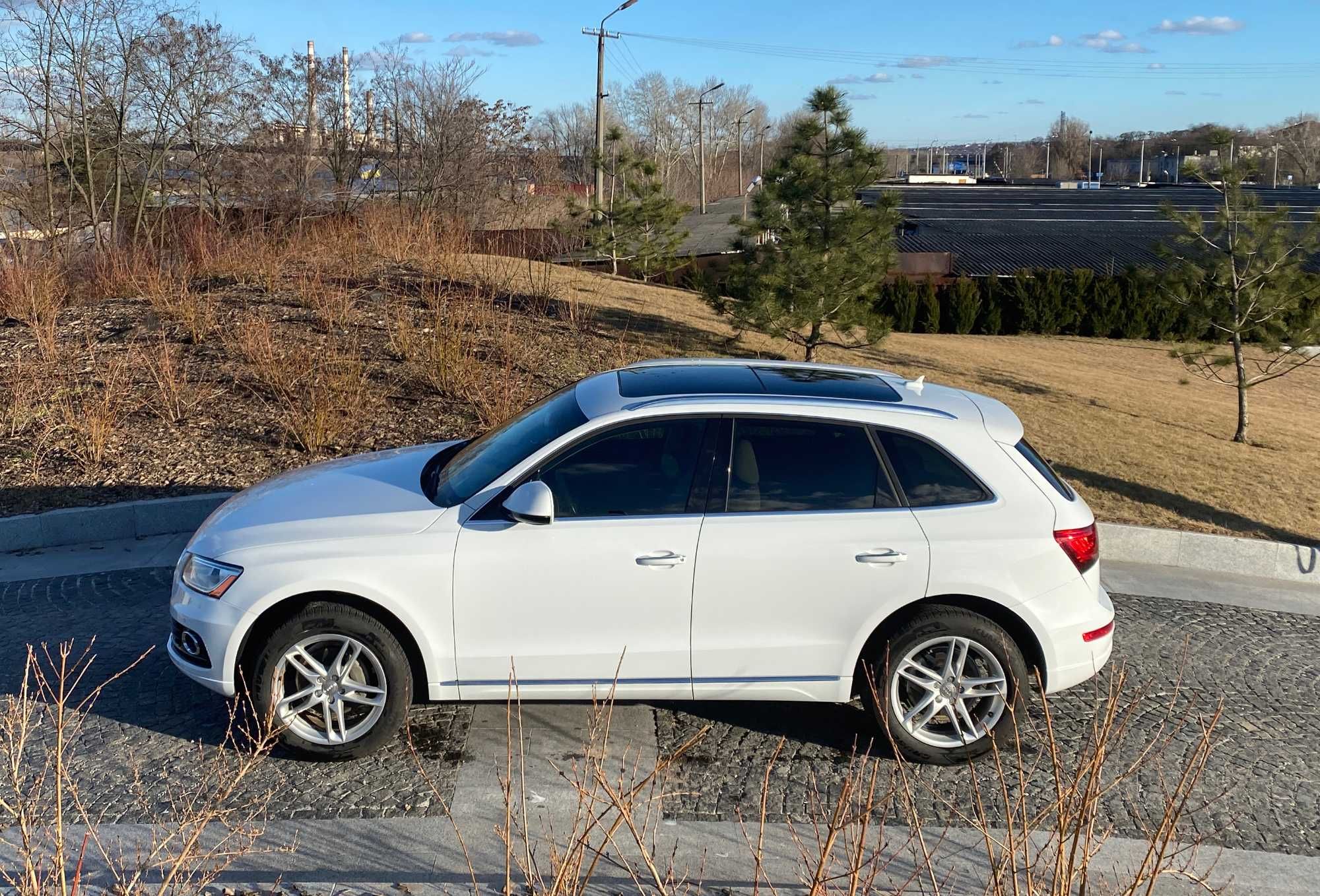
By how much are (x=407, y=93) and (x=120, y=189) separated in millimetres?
8216

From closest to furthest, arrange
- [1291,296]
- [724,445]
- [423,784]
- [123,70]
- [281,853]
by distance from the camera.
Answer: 1. [281,853]
2. [423,784]
3. [724,445]
4. [1291,296]
5. [123,70]

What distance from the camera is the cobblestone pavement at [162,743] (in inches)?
175

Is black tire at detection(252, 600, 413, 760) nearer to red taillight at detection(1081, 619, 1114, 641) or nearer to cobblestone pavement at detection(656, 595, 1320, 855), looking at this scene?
cobblestone pavement at detection(656, 595, 1320, 855)

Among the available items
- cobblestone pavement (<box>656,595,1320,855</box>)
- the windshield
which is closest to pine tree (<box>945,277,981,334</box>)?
cobblestone pavement (<box>656,595,1320,855</box>)

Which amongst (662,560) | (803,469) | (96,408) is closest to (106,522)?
(96,408)

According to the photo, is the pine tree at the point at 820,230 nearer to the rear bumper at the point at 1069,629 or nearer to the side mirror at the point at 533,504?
the rear bumper at the point at 1069,629

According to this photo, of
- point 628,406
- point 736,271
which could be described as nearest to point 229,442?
point 628,406

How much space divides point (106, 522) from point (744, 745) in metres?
5.47

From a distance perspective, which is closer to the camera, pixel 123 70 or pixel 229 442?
pixel 229 442

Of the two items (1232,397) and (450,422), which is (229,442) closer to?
(450,422)

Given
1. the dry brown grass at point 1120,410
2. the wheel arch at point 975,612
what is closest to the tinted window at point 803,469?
the wheel arch at point 975,612

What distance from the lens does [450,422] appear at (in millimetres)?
10031

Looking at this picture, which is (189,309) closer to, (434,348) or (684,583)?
(434,348)

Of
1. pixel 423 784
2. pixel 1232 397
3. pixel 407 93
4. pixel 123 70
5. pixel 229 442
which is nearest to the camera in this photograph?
pixel 423 784
